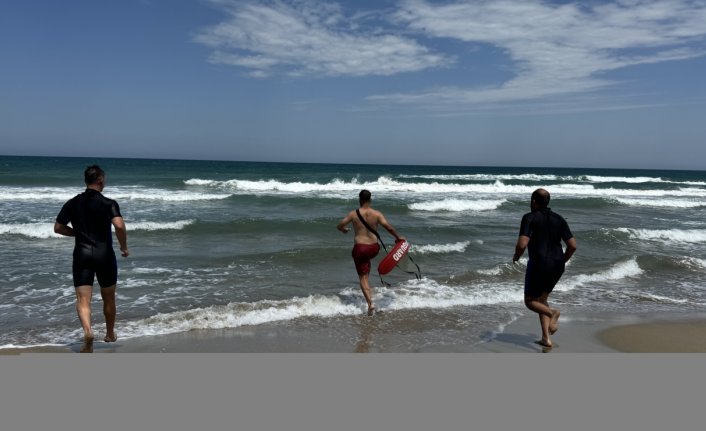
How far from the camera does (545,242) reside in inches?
199

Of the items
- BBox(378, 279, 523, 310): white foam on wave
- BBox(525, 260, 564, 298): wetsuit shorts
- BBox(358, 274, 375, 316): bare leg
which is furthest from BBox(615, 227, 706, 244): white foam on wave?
BBox(358, 274, 375, 316): bare leg

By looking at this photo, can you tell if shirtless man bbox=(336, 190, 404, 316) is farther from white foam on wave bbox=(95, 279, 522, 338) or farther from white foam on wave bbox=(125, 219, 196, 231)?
white foam on wave bbox=(125, 219, 196, 231)

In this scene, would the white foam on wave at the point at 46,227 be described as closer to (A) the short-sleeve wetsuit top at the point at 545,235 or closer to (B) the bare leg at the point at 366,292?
(B) the bare leg at the point at 366,292

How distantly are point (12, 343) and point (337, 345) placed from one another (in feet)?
11.7

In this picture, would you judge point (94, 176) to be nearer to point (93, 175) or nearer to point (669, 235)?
point (93, 175)

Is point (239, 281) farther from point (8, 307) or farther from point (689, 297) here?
point (689, 297)

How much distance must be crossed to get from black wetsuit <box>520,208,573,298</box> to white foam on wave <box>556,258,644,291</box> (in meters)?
3.58

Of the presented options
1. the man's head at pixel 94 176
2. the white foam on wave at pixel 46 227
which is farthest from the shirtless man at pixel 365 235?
the white foam on wave at pixel 46 227

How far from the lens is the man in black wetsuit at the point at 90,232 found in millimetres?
4594

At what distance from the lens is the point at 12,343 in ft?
17.5

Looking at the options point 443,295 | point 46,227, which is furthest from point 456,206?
point 46,227

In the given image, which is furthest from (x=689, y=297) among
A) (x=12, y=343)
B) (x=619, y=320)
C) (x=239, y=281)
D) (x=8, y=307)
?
(x=8, y=307)

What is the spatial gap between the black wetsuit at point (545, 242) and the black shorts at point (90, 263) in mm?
4141

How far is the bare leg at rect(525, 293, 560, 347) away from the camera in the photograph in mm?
5266
